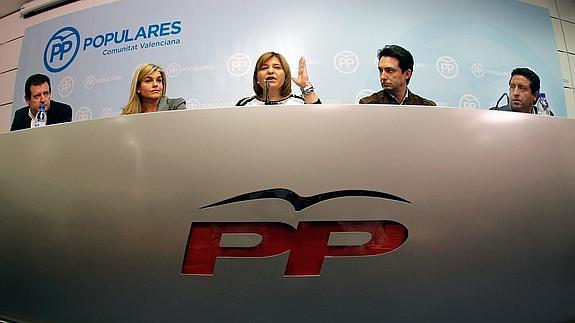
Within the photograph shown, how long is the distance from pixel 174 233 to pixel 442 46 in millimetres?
1841

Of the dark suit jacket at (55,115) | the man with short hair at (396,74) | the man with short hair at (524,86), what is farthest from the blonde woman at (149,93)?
the man with short hair at (524,86)

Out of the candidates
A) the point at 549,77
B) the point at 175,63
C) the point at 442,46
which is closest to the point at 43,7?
the point at 175,63

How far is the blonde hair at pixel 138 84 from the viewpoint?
156 cm

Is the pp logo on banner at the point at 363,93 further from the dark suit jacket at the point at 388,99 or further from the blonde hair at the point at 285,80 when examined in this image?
the blonde hair at the point at 285,80

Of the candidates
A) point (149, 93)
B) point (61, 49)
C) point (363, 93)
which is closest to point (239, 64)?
point (149, 93)

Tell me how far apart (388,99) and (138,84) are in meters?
1.27

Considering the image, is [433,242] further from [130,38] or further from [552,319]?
[130,38]

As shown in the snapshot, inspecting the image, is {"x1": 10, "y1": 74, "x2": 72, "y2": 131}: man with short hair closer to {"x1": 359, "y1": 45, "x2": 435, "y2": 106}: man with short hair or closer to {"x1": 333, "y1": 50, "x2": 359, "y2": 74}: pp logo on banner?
{"x1": 333, "y1": 50, "x2": 359, "y2": 74}: pp logo on banner

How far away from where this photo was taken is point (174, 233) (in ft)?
0.90

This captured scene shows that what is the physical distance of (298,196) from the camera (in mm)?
271

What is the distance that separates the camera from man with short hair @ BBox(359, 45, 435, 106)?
1580 mm

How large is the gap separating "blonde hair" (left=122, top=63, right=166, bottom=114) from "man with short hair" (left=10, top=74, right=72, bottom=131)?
1.59 feet

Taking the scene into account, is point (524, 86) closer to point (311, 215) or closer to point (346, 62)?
point (346, 62)

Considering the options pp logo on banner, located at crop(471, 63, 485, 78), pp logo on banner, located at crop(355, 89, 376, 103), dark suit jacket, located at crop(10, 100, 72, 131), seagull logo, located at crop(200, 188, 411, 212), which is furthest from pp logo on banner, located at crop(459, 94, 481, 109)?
dark suit jacket, located at crop(10, 100, 72, 131)
